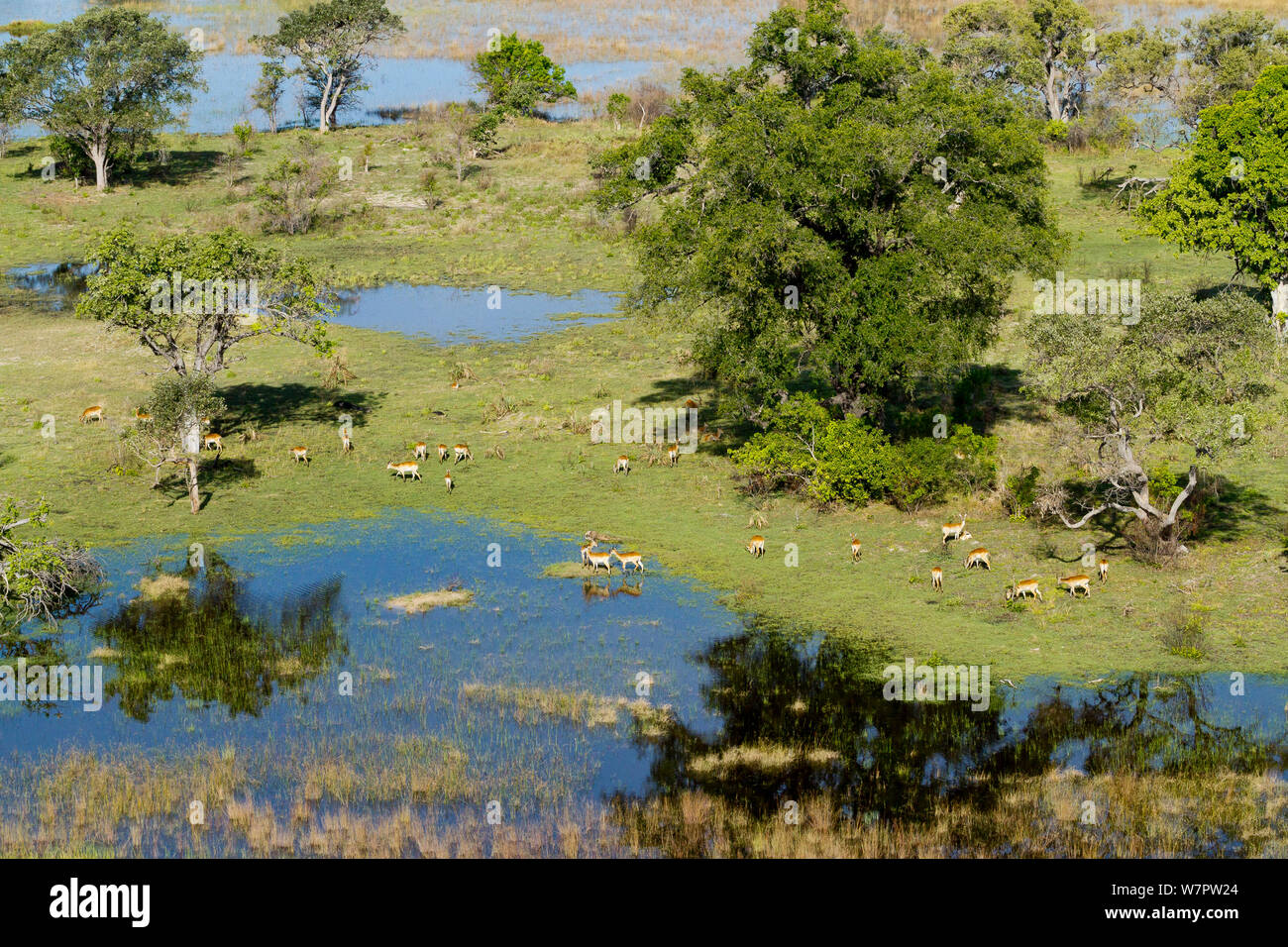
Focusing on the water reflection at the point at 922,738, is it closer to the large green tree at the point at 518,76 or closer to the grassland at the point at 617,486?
the grassland at the point at 617,486

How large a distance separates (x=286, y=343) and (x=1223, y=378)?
127 ft

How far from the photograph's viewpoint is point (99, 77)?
8069 cm

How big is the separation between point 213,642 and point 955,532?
62.5ft

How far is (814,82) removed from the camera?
43.0 metres

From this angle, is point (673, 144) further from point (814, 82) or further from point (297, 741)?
point (297, 741)

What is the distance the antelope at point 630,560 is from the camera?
3575cm

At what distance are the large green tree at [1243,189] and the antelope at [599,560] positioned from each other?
28.1m

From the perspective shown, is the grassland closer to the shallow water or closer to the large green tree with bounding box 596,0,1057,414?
the shallow water

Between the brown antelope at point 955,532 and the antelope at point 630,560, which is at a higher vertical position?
the brown antelope at point 955,532

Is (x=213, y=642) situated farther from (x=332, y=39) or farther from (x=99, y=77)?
(x=332, y=39)

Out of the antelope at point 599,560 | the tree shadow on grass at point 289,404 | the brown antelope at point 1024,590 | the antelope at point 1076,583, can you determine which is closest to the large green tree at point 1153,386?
the antelope at point 1076,583

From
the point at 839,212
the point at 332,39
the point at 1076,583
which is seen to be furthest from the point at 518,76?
the point at 1076,583

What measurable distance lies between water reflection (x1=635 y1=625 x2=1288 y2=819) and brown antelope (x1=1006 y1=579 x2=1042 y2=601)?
161 inches
